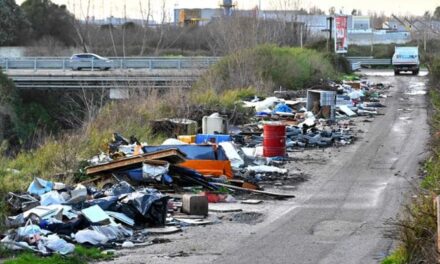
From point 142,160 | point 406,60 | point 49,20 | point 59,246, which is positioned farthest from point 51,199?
point 49,20

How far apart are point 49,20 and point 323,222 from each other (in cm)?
7080

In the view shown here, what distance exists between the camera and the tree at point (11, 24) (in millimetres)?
70688

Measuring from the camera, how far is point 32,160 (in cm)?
1614

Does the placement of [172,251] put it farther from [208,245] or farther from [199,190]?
[199,190]

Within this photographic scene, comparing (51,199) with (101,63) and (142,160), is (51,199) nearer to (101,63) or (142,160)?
(142,160)

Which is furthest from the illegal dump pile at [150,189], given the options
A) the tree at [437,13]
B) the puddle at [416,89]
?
the puddle at [416,89]

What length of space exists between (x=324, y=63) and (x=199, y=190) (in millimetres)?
33466

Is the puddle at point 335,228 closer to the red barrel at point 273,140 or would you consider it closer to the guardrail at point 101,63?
the red barrel at point 273,140

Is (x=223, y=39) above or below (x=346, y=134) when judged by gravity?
above

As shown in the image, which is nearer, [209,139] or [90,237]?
[90,237]

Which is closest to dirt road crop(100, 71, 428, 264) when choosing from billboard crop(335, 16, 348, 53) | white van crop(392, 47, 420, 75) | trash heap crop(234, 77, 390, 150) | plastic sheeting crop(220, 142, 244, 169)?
trash heap crop(234, 77, 390, 150)

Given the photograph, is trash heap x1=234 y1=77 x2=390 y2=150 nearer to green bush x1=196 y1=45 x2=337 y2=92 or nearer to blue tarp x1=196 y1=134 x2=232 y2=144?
blue tarp x1=196 y1=134 x2=232 y2=144

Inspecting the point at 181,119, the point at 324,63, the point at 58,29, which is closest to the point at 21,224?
the point at 181,119

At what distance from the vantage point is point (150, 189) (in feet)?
45.4
